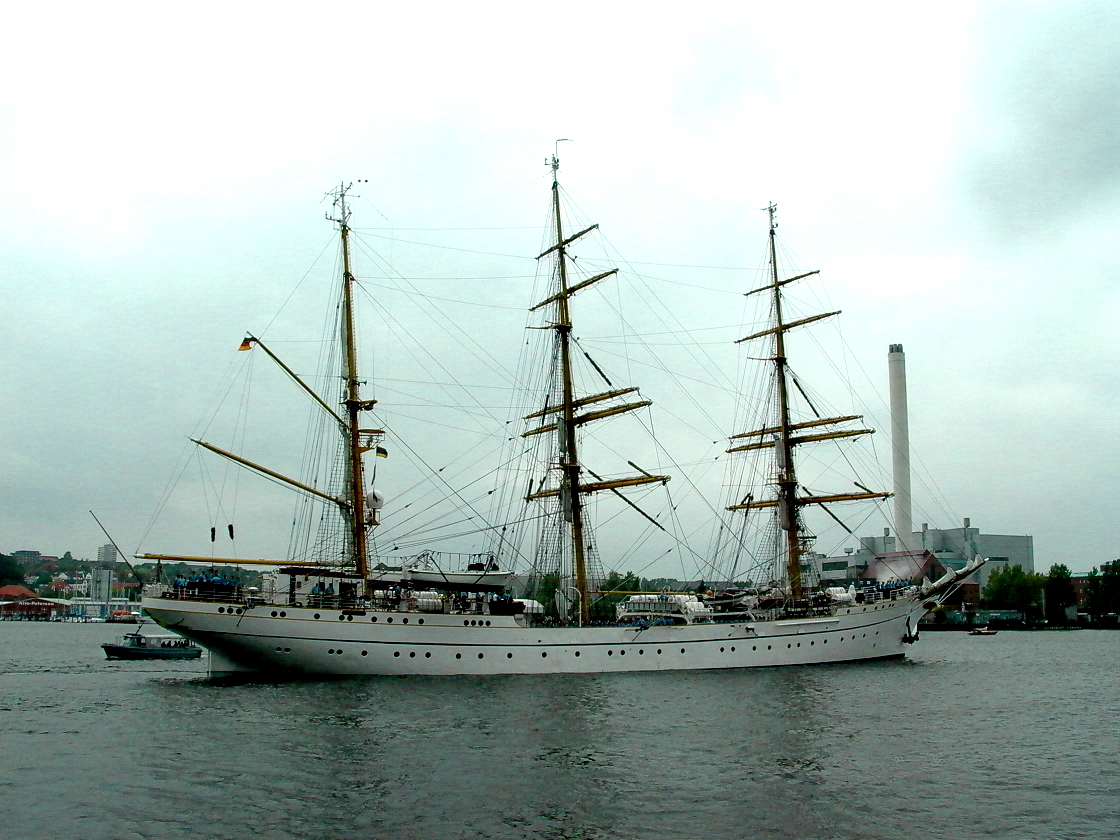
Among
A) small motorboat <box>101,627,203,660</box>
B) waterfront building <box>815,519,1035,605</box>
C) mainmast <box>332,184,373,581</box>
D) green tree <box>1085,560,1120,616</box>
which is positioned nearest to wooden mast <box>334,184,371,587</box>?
mainmast <box>332,184,373,581</box>

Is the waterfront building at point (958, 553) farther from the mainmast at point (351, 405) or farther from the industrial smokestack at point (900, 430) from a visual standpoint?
the mainmast at point (351, 405)

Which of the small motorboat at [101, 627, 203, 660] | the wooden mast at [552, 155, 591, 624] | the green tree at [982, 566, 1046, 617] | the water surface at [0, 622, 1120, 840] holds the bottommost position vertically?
the green tree at [982, 566, 1046, 617]

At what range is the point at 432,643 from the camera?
1713 inches

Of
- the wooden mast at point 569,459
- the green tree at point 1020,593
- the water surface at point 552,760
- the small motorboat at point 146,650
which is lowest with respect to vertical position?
the green tree at point 1020,593

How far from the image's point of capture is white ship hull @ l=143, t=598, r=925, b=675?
41.7 metres

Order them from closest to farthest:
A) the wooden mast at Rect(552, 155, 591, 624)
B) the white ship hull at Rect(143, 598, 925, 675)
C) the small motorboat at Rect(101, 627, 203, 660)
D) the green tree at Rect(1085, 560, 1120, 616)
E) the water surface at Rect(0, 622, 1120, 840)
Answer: the water surface at Rect(0, 622, 1120, 840) → the white ship hull at Rect(143, 598, 925, 675) → the wooden mast at Rect(552, 155, 591, 624) → the small motorboat at Rect(101, 627, 203, 660) → the green tree at Rect(1085, 560, 1120, 616)

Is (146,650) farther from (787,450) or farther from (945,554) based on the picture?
(945,554)

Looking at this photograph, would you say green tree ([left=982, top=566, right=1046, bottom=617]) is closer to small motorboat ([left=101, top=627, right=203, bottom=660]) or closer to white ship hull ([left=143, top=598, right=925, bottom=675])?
white ship hull ([left=143, top=598, right=925, bottom=675])

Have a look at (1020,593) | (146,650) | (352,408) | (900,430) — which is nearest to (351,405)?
(352,408)

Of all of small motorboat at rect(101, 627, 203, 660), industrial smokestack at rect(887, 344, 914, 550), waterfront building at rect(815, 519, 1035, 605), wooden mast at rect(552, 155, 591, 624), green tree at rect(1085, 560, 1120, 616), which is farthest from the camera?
waterfront building at rect(815, 519, 1035, 605)

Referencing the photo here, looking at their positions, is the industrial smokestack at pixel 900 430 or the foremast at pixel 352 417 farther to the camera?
the industrial smokestack at pixel 900 430

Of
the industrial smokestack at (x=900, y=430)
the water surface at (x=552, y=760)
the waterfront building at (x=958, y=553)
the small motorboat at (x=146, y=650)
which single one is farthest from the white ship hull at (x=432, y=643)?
the waterfront building at (x=958, y=553)

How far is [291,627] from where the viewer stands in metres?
41.9

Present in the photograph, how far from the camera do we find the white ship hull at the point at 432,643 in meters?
41.7
